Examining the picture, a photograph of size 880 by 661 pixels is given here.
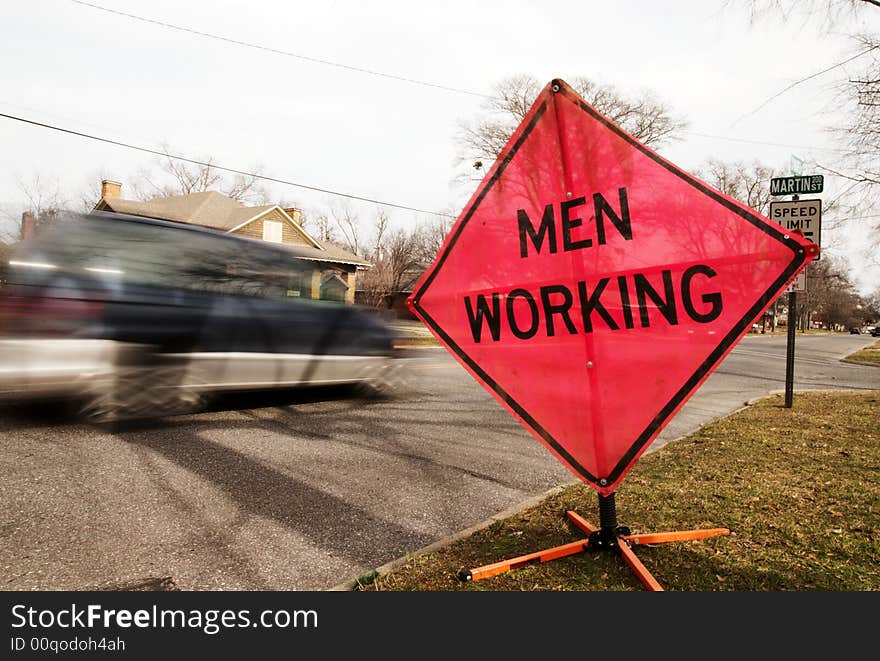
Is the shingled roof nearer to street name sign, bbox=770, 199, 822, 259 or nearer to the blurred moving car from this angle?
the blurred moving car

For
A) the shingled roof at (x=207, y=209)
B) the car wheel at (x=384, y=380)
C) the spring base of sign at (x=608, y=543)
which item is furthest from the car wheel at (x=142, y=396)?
the shingled roof at (x=207, y=209)

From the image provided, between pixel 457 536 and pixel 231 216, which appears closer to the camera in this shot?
pixel 457 536

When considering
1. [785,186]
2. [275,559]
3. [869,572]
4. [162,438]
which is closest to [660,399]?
[869,572]

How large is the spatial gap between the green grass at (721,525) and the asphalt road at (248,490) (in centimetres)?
38

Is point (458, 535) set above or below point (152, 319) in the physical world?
below

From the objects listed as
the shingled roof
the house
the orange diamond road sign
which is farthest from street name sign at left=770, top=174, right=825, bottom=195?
the shingled roof

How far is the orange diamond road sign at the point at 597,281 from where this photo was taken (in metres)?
2.29

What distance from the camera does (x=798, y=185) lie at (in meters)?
7.96

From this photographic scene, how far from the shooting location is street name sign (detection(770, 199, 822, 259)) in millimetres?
7645

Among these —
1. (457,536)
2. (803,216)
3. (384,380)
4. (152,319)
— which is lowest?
(457,536)

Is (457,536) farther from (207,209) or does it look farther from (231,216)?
(231,216)

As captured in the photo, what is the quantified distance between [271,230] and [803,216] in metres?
32.6

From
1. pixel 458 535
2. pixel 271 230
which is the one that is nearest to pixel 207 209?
pixel 271 230

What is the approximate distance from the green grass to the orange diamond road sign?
0.62 meters
